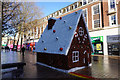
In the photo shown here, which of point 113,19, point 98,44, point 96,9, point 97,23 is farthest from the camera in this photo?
point 96,9

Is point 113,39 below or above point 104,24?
below

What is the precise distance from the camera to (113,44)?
18.4 metres

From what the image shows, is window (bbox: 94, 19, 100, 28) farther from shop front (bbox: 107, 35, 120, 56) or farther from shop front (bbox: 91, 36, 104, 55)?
shop front (bbox: 107, 35, 120, 56)

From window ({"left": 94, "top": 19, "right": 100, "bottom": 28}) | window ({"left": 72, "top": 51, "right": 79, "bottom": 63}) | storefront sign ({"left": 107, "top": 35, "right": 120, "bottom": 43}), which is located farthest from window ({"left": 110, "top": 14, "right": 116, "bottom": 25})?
window ({"left": 72, "top": 51, "right": 79, "bottom": 63})

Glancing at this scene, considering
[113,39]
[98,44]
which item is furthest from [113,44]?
[98,44]

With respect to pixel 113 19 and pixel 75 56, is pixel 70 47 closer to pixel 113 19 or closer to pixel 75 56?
pixel 75 56

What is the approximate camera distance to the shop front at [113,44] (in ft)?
58.1

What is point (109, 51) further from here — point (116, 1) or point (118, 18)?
point (116, 1)

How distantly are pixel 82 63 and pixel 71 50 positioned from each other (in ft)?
7.07

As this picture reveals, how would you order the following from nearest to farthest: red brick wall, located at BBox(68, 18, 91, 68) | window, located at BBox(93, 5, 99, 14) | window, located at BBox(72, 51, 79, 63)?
red brick wall, located at BBox(68, 18, 91, 68), window, located at BBox(72, 51, 79, 63), window, located at BBox(93, 5, 99, 14)

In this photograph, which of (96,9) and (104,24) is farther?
(96,9)

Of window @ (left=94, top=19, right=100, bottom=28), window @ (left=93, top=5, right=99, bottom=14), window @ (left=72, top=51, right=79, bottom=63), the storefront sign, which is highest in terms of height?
window @ (left=93, top=5, right=99, bottom=14)

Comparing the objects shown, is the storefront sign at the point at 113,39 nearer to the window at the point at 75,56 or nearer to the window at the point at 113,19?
the window at the point at 113,19

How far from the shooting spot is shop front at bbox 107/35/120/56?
1770cm
